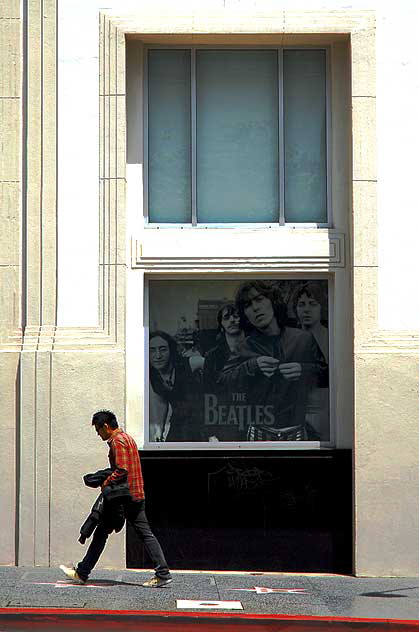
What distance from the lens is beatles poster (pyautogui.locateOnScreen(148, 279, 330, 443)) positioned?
49.4 feet

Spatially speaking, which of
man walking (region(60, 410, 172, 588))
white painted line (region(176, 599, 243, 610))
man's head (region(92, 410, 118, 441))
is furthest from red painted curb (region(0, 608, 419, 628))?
man's head (region(92, 410, 118, 441))

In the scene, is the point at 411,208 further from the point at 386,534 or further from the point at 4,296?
the point at 4,296

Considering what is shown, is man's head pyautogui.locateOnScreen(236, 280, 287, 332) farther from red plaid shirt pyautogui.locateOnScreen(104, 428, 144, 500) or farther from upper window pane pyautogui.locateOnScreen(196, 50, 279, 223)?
red plaid shirt pyautogui.locateOnScreen(104, 428, 144, 500)

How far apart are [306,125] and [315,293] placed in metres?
2.09

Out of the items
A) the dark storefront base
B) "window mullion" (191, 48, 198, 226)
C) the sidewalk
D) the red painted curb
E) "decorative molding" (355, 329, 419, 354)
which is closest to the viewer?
the red painted curb

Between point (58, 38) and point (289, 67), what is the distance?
286 centimetres

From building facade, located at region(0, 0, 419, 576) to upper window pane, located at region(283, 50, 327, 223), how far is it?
2 centimetres

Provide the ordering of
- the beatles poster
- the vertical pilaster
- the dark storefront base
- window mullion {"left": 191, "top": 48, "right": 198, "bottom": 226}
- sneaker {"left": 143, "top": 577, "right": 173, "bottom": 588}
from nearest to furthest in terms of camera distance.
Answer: sneaker {"left": 143, "top": 577, "right": 173, "bottom": 588}, the vertical pilaster, the dark storefront base, the beatles poster, window mullion {"left": 191, "top": 48, "right": 198, "bottom": 226}

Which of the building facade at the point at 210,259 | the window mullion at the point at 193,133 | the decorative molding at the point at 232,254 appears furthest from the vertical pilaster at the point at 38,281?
the window mullion at the point at 193,133

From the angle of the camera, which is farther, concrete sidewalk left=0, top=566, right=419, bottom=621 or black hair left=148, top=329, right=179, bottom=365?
black hair left=148, top=329, right=179, bottom=365

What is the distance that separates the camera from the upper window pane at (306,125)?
600 inches

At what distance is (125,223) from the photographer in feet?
48.2

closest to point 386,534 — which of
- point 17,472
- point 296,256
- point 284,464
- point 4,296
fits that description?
point 284,464

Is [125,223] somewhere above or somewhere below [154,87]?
below
